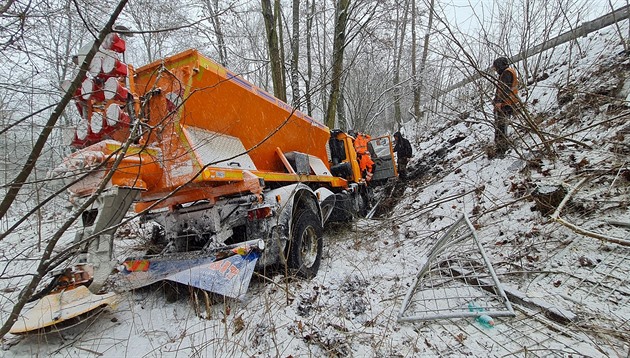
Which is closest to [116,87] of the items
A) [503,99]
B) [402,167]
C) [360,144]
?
[503,99]

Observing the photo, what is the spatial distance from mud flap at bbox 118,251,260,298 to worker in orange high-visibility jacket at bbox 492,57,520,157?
441cm

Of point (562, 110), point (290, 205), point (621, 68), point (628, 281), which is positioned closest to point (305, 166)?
point (290, 205)

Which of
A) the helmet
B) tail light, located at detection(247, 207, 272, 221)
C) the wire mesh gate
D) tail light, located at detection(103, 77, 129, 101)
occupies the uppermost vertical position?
the helmet

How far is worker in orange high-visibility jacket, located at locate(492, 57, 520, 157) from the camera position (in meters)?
4.78

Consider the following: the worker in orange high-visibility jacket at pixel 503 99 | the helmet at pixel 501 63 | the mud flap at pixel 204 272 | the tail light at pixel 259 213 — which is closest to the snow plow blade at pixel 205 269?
the mud flap at pixel 204 272

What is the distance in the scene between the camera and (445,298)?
289 cm

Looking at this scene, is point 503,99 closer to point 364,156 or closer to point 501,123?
point 501,123

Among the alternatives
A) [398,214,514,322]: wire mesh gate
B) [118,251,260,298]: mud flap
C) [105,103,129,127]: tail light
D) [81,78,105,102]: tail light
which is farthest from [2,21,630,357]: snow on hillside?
[81,78,105,102]: tail light

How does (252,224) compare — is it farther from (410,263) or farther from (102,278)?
(410,263)

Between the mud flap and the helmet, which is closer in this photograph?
the mud flap

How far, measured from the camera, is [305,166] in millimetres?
4836

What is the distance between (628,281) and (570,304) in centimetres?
52

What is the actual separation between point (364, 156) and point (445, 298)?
18.1ft

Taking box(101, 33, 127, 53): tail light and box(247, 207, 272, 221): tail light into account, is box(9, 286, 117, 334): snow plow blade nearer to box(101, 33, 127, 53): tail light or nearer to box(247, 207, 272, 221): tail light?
box(247, 207, 272, 221): tail light
